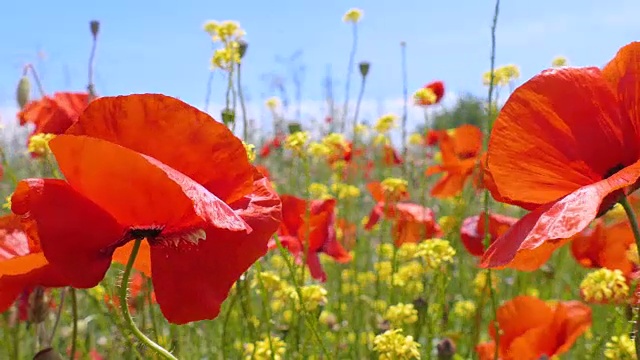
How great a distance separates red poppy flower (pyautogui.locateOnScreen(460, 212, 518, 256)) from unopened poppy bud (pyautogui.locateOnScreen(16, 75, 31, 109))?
4.18 ft

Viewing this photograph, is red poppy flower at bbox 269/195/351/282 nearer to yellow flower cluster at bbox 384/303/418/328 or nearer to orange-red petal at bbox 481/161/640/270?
yellow flower cluster at bbox 384/303/418/328

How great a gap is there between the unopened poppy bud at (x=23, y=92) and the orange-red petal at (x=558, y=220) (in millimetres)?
1766

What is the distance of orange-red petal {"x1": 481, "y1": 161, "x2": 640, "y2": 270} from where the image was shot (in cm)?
76

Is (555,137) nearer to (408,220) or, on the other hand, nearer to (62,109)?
(62,109)

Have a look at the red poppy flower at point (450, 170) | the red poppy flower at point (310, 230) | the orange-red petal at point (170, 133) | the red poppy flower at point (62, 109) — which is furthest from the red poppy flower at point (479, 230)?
the orange-red petal at point (170, 133)

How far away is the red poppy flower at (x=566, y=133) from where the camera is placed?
35.3 inches

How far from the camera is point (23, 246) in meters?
1.13

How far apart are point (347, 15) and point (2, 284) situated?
194cm

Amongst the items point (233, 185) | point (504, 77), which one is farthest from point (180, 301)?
point (504, 77)

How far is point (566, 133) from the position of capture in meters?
0.91

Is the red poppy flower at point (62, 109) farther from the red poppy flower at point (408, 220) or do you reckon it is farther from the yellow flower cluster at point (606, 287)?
the yellow flower cluster at point (606, 287)

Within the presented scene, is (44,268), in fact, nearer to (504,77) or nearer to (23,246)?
(23,246)

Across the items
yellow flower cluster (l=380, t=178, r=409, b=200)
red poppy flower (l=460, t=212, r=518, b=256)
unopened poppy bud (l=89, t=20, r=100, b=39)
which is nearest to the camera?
red poppy flower (l=460, t=212, r=518, b=256)

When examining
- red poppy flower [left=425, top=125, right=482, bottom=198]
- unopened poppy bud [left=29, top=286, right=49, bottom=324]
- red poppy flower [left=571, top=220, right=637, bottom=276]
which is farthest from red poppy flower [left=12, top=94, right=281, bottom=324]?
red poppy flower [left=425, top=125, right=482, bottom=198]
